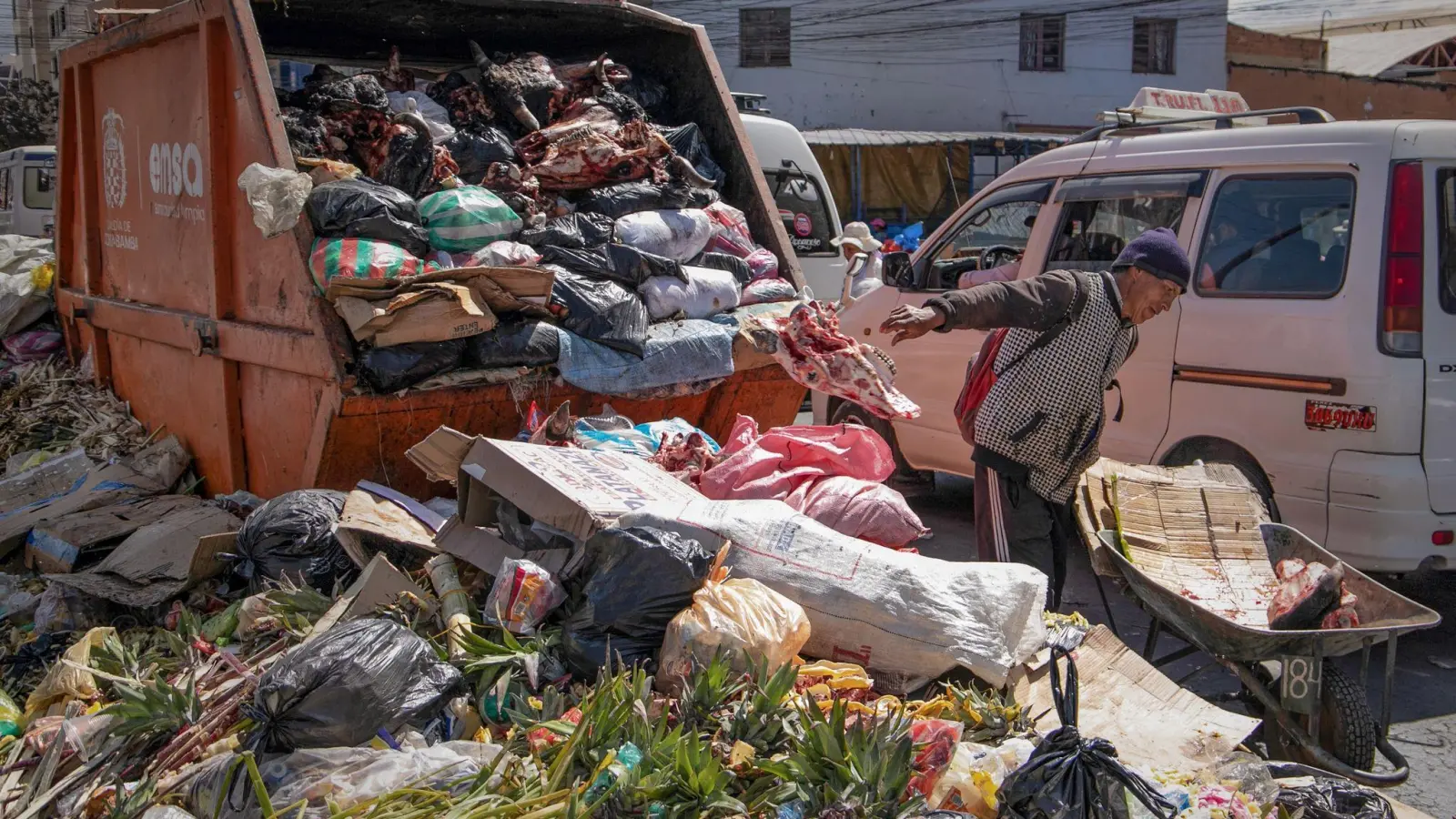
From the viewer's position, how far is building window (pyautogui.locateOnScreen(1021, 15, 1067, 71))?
27.5 metres

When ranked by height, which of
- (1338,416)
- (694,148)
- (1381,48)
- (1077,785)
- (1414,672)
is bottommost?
(1414,672)

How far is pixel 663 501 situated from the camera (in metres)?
3.40

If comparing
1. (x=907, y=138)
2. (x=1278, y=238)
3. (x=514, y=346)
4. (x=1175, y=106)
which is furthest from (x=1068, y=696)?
(x=907, y=138)

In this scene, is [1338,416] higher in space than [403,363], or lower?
lower

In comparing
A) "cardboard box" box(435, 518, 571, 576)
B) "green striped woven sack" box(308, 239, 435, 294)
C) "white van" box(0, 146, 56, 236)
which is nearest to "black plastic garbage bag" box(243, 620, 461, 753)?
"cardboard box" box(435, 518, 571, 576)

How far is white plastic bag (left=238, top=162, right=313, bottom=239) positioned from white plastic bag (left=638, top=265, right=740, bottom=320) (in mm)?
1269

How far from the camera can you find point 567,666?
2.89 metres

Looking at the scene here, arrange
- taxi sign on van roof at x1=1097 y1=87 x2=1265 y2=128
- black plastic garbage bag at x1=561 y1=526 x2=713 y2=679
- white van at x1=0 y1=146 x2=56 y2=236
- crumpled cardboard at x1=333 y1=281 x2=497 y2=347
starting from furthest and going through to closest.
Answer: white van at x1=0 y1=146 x2=56 y2=236
taxi sign on van roof at x1=1097 y1=87 x2=1265 y2=128
crumpled cardboard at x1=333 y1=281 x2=497 y2=347
black plastic garbage bag at x1=561 y1=526 x2=713 y2=679

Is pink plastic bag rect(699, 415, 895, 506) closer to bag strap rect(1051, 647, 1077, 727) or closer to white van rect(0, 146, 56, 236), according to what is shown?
bag strap rect(1051, 647, 1077, 727)

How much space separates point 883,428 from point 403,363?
323 cm

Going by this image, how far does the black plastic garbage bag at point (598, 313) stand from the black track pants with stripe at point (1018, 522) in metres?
1.34

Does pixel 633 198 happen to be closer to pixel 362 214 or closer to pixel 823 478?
pixel 362 214

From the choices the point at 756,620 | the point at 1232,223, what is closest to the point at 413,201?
the point at 756,620

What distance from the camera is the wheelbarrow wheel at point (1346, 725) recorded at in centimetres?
308
